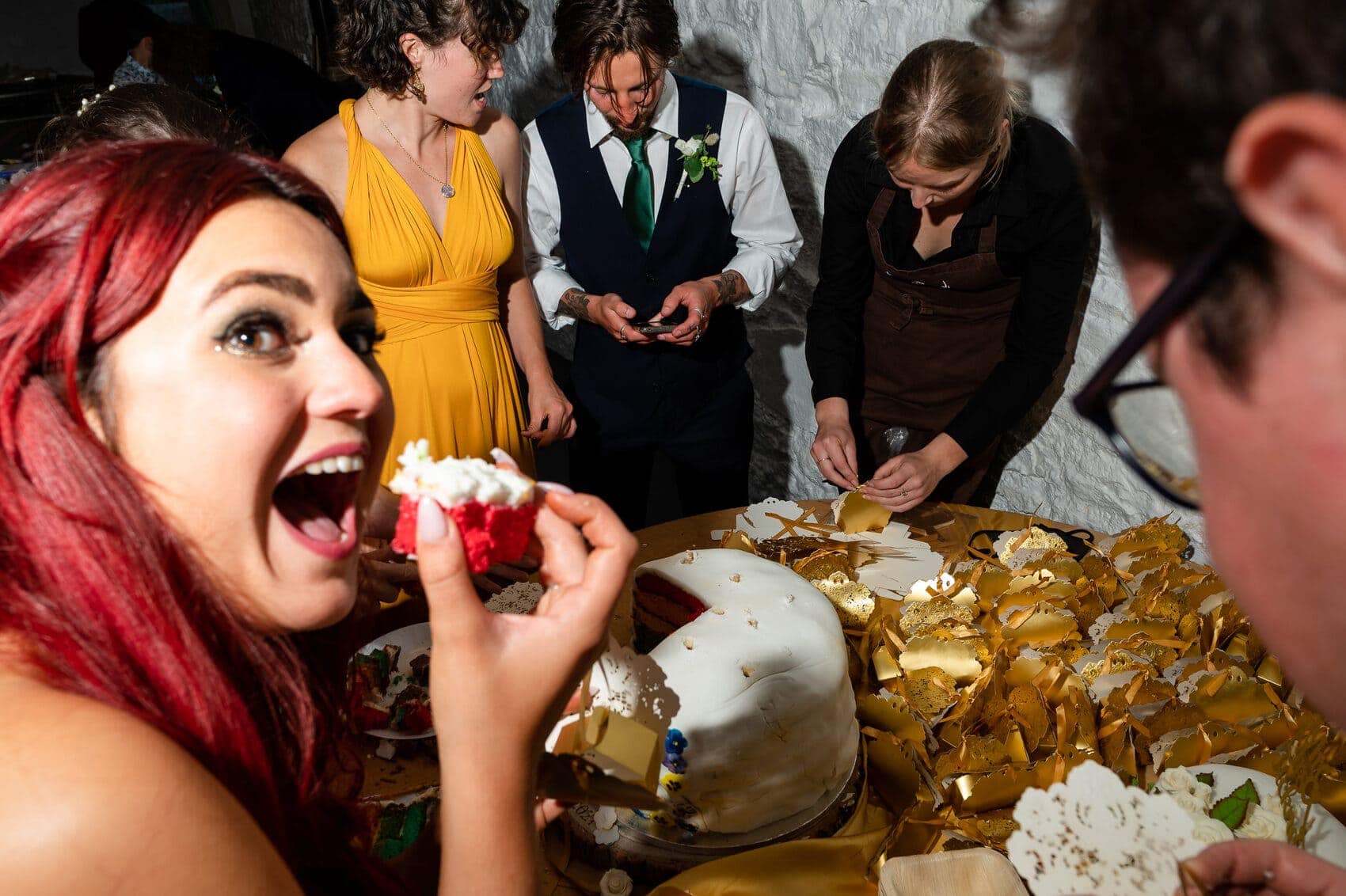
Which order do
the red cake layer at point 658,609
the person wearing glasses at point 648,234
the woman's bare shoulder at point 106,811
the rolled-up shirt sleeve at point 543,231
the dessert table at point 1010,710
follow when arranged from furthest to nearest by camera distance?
1. the rolled-up shirt sleeve at point 543,231
2. the person wearing glasses at point 648,234
3. the red cake layer at point 658,609
4. the dessert table at point 1010,710
5. the woman's bare shoulder at point 106,811

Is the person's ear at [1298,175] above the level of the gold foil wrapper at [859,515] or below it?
above

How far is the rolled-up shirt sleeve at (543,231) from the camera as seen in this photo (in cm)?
290

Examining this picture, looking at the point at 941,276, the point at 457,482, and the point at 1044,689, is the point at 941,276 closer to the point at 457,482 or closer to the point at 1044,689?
the point at 1044,689

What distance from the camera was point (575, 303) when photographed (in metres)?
2.87

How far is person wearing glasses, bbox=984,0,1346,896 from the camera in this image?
18.5 inches

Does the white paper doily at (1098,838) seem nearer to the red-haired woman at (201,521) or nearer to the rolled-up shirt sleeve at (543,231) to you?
the red-haired woman at (201,521)

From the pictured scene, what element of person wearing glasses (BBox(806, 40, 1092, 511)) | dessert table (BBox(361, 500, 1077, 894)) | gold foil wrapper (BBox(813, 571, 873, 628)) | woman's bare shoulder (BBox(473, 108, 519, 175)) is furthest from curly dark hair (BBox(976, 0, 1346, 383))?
woman's bare shoulder (BBox(473, 108, 519, 175))

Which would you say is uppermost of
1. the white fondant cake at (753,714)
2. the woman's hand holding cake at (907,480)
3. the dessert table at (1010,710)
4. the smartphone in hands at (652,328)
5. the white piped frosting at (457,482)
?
the white piped frosting at (457,482)

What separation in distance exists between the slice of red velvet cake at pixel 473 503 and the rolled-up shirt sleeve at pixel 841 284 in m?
1.74

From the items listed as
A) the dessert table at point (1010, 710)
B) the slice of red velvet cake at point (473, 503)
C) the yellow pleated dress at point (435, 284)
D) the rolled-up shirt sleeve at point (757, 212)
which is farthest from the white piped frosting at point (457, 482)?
the rolled-up shirt sleeve at point (757, 212)

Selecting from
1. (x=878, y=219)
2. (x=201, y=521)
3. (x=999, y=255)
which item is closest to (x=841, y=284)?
(x=878, y=219)

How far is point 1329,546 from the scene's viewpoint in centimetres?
55

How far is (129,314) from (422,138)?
1882 millimetres

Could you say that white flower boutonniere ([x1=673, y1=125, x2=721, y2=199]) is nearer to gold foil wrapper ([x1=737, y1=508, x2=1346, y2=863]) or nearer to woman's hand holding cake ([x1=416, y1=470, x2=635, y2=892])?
gold foil wrapper ([x1=737, y1=508, x2=1346, y2=863])
